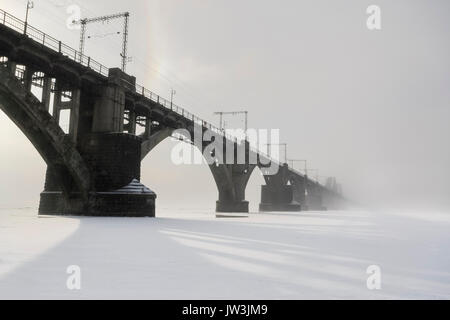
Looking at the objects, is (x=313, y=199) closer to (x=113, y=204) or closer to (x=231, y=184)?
(x=231, y=184)

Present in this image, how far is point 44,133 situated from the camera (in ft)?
75.7

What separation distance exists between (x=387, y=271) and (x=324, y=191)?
127034 mm

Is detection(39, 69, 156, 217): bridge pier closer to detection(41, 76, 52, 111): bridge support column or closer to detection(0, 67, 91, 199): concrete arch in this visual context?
detection(0, 67, 91, 199): concrete arch

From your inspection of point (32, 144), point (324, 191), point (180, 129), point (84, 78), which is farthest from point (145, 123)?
point (324, 191)

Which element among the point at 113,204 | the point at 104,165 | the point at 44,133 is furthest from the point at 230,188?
the point at 44,133

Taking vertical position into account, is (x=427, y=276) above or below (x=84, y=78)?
below

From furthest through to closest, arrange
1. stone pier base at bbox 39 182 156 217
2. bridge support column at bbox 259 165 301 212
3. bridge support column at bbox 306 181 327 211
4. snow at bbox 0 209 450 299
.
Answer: bridge support column at bbox 306 181 327 211 < bridge support column at bbox 259 165 301 212 < stone pier base at bbox 39 182 156 217 < snow at bbox 0 209 450 299

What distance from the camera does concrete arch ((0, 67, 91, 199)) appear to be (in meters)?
20.9

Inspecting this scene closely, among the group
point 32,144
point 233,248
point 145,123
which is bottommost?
point 233,248

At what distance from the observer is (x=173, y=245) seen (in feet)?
33.9

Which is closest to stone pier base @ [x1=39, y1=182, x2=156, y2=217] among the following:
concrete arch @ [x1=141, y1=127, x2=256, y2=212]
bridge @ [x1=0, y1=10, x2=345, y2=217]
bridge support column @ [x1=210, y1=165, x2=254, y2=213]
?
bridge @ [x1=0, y1=10, x2=345, y2=217]

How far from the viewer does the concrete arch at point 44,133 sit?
20891mm

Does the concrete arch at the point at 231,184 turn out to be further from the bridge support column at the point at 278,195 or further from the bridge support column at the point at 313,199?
the bridge support column at the point at 313,199
